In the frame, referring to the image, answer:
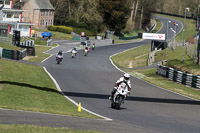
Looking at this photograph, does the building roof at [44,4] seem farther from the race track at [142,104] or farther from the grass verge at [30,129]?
the grass verge at [30,129]

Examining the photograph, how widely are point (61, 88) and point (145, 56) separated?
33.2 metres

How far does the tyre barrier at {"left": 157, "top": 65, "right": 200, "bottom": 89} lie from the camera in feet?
102

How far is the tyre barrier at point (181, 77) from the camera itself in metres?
31.2

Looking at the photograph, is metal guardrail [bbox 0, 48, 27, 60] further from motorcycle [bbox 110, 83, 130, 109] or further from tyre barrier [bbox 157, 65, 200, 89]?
motorcycle [bbox 110, 83, 130, 109]

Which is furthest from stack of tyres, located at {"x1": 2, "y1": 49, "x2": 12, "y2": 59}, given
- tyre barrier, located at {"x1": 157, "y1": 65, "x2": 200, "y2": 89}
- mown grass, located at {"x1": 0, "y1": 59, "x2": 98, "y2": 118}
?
mown grass, located at {"x1": 0, "y1": 59, "x2": 98, "y2": 118}

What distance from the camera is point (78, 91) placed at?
25047 millimetres

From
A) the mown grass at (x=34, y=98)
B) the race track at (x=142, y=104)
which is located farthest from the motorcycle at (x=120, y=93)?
the mown grass at (x=34, y=98)

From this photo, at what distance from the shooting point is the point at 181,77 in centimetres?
3366

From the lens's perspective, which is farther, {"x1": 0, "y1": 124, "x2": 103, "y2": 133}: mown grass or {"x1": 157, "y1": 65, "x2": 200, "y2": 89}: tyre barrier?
{"x1": 157, "y1": 65, "x2": 200, "y2": 89}: tyre barrier

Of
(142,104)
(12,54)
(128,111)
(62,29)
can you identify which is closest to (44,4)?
(62,29)

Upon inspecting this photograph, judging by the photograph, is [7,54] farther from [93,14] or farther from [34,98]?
[93,14]

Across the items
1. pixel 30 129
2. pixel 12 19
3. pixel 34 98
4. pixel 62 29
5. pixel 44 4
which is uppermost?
pixel 44 4

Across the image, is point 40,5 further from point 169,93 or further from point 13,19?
point 169,93

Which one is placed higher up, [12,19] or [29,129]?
[12,19]
